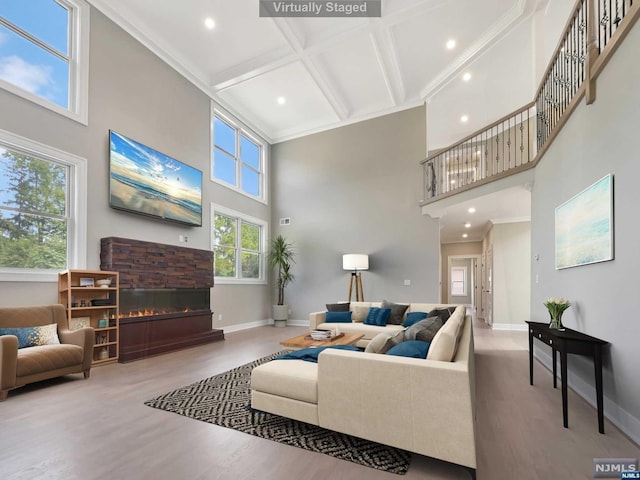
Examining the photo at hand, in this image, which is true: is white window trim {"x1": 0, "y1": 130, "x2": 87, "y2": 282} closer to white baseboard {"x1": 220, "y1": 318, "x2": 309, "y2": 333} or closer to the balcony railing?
white baseboard {"x1": 220, "y1": 318, "x2": 309, "y2": 333}

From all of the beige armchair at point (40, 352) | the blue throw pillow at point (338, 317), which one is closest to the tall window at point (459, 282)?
the blue throw pillow at point (338, 317)

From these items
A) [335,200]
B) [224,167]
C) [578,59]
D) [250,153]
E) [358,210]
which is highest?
[250,153]

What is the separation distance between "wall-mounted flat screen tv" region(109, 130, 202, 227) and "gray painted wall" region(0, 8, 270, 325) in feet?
0.45

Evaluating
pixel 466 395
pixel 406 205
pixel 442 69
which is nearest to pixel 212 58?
pixel 442 69

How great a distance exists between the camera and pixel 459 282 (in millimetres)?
16125

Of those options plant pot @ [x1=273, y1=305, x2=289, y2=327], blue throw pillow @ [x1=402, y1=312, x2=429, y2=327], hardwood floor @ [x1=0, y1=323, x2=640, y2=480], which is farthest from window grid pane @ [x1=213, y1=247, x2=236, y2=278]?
blue throw pillow @ [x1=402, y1=312, x2=429, y2=327]

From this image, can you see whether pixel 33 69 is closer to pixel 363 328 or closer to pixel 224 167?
pixel 224 167

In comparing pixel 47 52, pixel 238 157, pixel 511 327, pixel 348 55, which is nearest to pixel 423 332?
pixel 348 55

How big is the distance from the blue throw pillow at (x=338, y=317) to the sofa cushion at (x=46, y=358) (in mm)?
3510

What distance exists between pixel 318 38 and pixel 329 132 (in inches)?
116

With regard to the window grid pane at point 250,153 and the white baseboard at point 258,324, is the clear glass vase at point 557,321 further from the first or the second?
the window grid pane at point 250,153

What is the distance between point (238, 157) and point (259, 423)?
→ 21.5 feet

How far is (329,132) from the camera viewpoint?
8.50 m

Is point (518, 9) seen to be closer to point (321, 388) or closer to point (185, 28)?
point (185, 28)
